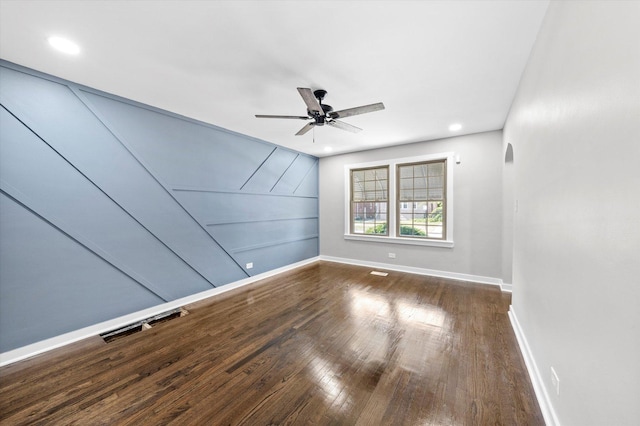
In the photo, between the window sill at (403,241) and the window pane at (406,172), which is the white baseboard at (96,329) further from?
the window pane at (406,172)

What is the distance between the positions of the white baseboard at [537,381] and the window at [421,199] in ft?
8.51

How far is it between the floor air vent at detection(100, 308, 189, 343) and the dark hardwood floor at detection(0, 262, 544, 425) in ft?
0.36

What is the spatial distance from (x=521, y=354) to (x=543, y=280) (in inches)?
41.1

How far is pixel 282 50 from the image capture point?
7.01 feet

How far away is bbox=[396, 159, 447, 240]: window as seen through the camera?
4.97 meters

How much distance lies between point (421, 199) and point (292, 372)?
4229 mm

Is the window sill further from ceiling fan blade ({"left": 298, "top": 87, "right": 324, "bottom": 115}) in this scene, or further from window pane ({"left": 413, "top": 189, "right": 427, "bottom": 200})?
ceiling fan blade ({"left": 298, "top": 87, "right": 324, "bottom": 115})

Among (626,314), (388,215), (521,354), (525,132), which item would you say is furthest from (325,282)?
(626,314)

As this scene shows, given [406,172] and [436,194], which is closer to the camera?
[436,194]

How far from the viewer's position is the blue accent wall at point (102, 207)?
91.0 inches

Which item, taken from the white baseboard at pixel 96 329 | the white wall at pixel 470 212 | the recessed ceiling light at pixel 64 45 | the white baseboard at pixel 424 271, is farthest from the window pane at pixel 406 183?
the recessed ceiling light at pixel 64 45

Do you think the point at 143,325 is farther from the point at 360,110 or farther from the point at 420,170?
the point at 420,170

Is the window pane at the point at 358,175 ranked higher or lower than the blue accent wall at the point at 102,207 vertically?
higher

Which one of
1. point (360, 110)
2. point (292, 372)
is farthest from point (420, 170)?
point (292, 372)
